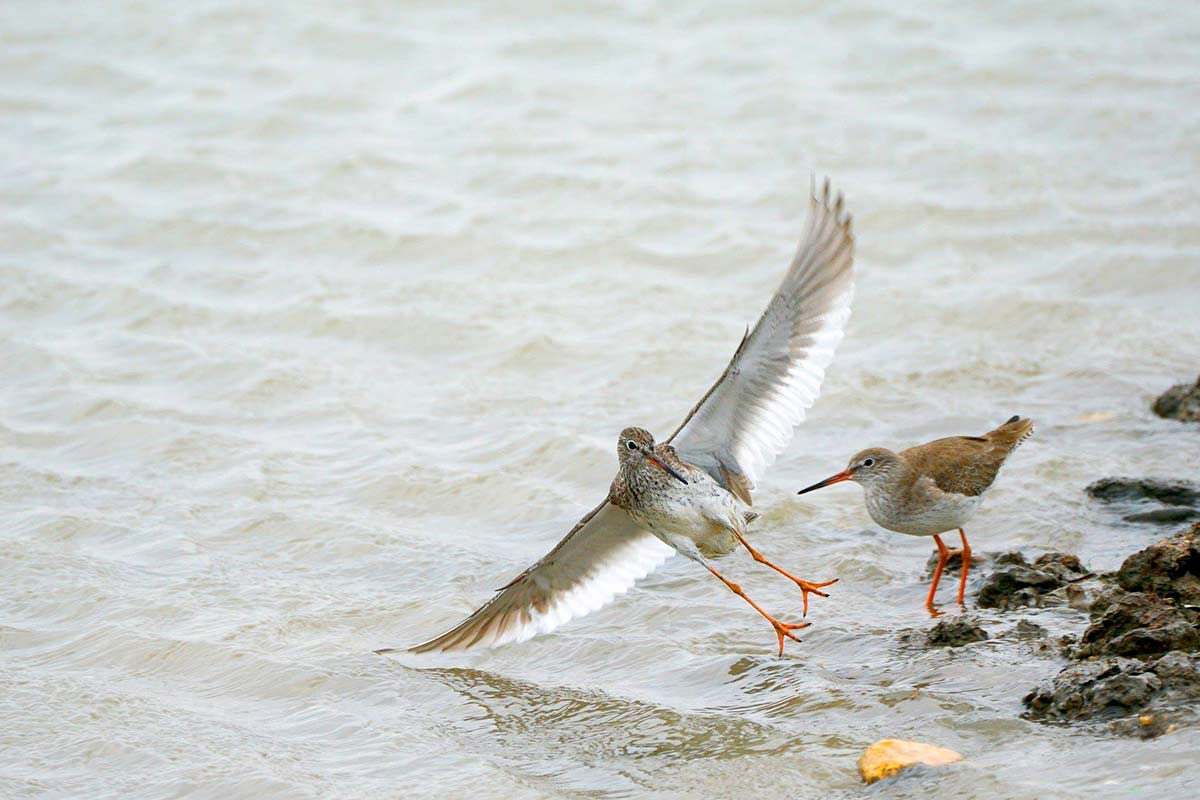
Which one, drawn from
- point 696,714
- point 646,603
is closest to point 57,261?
point 646,603

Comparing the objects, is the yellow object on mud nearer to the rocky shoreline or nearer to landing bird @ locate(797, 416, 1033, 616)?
the rocky shoreline

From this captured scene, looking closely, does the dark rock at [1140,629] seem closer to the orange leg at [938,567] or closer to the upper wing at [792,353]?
the orange leg at [938,567]

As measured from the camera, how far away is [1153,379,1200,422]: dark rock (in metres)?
8.42

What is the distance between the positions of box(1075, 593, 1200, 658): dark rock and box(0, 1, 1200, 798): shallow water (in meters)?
0.29

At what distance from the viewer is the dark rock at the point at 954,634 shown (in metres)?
6.09

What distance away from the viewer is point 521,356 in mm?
10125

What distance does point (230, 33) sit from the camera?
1565 centimetres

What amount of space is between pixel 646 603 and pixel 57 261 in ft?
21.2

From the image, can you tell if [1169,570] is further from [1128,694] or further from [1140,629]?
[1128,694]

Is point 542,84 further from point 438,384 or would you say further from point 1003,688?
point 1003,688

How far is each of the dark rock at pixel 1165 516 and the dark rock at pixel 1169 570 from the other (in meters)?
1.12

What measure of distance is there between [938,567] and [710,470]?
1132 millimetres

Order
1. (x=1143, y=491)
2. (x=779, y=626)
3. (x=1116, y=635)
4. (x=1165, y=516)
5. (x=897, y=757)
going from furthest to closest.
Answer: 1. (x=1143, y=491)
2. (x=1165, y=516)
3. (x=779, y=626)
4. (x=1116, y=635)
5. (x=897, y=757)

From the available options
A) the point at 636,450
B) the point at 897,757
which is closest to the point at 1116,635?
the point at 897,757
